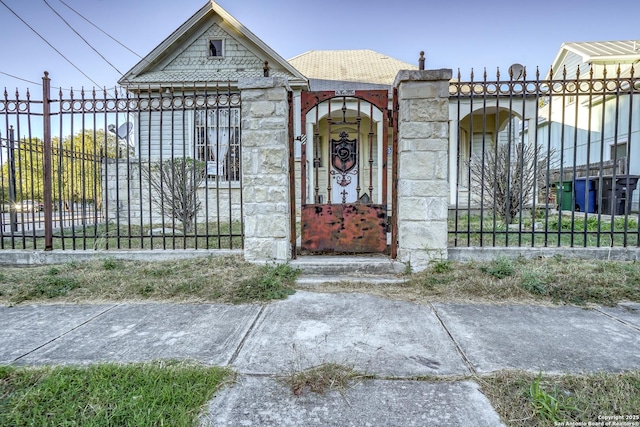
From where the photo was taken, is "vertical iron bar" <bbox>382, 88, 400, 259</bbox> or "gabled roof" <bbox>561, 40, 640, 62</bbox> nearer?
"vertical iron bar" <bbox>382, 88, 400, 259</bbox>

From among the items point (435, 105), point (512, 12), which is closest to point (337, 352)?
point (435, 105)

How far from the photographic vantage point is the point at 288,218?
418 centimetres

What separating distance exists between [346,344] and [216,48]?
37.6 ft

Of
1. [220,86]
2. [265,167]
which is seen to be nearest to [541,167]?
[265,167]

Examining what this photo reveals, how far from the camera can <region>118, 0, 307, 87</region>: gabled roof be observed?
34.9 feet

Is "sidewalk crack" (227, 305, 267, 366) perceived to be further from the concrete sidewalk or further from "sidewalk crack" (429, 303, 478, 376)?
"sidewalk crack" (429, 303, 478, 376)

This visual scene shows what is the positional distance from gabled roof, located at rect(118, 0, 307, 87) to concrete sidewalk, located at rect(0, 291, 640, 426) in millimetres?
8971

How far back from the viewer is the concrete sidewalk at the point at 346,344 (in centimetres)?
160

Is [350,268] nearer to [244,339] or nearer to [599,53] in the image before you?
[244,339]

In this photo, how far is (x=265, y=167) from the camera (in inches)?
160

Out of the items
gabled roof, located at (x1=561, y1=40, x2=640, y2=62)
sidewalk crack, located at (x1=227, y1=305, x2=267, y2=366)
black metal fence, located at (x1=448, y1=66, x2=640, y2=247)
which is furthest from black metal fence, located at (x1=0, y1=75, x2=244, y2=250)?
gabled roof, located at (x1=561, y1=40, x2=640, y2=62)

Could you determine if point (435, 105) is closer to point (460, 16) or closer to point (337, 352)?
point (337, 352)

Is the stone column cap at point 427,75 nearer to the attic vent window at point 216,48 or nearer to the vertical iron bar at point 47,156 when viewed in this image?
the vertical iron bar at point 47,156

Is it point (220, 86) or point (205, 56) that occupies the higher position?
point (205, 56)
